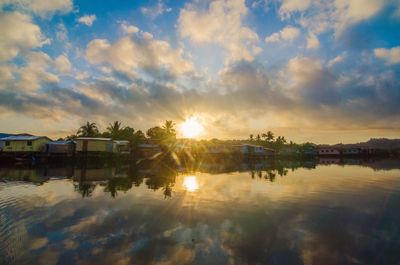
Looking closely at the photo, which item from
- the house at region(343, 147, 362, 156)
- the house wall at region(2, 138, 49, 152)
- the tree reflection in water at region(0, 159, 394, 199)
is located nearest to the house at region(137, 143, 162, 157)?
the house wall at region(2, 138, 49, 152)

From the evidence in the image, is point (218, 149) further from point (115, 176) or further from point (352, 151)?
point (352, 151)

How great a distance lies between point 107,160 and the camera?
4841 cm

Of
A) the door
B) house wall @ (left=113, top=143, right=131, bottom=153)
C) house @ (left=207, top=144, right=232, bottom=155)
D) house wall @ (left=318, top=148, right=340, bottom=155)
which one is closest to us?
the door

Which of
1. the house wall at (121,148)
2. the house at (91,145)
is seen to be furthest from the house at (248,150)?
the house at (91,145)

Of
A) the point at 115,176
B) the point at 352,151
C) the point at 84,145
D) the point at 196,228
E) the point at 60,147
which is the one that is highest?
the point at 84,145

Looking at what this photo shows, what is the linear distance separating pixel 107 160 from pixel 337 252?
Result: 4689 cm

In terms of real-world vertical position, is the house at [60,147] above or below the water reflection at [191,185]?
above

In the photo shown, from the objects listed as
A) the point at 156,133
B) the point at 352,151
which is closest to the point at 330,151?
the point at 352,151

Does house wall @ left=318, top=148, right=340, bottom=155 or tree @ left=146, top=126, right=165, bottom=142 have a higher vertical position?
tree @ left=146, top=126, right=165, bottom=142

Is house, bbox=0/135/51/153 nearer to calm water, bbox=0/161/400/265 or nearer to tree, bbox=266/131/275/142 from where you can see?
calm water, bbox=0/161/400/265

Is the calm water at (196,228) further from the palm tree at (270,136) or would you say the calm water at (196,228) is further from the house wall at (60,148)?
the palm tree at (270,136)

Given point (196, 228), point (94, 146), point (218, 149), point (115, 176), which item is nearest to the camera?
point (196, 228)

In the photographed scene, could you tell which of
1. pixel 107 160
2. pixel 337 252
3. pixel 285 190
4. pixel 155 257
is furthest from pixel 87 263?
pixel 107 160

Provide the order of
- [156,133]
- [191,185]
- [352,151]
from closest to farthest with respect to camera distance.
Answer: [191,185] → [156,133] → [352,151]
